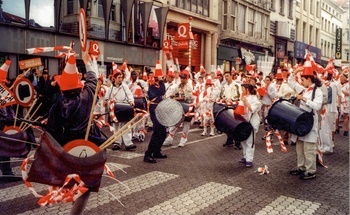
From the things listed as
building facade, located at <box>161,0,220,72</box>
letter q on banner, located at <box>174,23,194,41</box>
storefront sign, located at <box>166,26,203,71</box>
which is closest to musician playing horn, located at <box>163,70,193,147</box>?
letter q on banner, located at <box>174,23,194,41</box>

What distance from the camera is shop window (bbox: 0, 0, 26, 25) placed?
48.7ft

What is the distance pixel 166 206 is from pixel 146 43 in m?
18.0

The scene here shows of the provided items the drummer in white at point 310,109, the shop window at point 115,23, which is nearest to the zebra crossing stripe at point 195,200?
the drummer in white at point 310,109

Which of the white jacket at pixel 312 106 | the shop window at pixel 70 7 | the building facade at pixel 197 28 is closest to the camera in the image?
the white jacket at pixel 312 106

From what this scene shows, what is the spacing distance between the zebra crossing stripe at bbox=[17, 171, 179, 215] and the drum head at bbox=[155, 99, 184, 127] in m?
1.38

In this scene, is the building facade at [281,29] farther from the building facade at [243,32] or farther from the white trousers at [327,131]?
the white trousers at [327,131]

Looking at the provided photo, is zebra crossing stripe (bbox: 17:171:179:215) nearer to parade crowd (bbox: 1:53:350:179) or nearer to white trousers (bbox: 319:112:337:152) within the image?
parade crowd (bbox: 1:53:350:179)

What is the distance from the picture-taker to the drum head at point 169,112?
813 cm

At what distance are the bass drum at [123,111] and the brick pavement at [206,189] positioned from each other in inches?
36.6

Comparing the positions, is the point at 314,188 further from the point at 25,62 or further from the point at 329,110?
the point at 25,62

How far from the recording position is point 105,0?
19062mm

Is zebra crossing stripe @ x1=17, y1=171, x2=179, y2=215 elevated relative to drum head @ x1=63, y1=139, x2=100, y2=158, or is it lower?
lower

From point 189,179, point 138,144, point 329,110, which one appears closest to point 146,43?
point 138,144

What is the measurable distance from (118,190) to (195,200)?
1.27 meters
